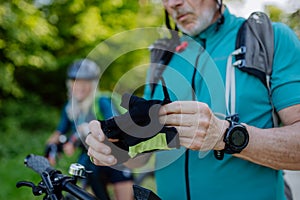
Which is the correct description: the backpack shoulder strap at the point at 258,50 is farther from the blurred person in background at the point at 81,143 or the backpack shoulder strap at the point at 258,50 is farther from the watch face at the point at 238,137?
the blurred person in background at the point at 81,143

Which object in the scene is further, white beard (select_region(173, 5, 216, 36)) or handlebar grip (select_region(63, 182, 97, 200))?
white beard (select_region(173, 5, 216, 36))

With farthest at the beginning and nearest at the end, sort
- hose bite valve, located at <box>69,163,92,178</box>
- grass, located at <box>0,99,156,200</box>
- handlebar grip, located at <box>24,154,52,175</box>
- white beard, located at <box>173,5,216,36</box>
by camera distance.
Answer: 1. grass, located at <box>0,99,156,200</box>
2. white beard, located at <box>173,5,216,36</box>
3. handlebar grip, located at <box>24,154,52,175</box>
4. hose bite valve, located at <box>69,163,92,178</box>

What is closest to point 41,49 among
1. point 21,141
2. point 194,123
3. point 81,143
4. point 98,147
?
point 21,141

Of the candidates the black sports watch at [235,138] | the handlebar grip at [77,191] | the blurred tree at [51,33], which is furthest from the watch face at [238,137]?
the blurred tree at [51,33]

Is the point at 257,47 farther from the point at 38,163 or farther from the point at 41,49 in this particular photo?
the point at 41,49

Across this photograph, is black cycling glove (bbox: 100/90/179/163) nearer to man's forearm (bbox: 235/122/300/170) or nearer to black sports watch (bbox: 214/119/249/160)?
black sports watch (bbox: 214/119/249/160)

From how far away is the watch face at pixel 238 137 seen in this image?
1322mm

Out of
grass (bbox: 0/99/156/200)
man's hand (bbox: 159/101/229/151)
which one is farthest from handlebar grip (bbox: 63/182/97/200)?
grass (bbox: 0/99/156/200)

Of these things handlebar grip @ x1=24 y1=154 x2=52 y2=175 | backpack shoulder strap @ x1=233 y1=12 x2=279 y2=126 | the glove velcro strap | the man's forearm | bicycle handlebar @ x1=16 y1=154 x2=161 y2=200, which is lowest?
the man's forearm

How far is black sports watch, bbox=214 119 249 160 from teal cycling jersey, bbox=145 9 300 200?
26cm

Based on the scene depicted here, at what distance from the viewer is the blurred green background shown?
10852 mm

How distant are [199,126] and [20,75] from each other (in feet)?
46.8

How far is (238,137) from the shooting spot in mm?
1331

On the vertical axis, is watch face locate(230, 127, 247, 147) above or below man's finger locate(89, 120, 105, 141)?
below
